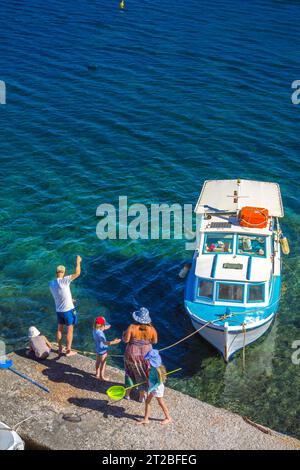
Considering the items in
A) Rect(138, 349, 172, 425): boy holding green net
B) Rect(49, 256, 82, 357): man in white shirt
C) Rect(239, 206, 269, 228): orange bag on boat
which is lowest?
Rect(138, 349, 172, 425): boy holding green net

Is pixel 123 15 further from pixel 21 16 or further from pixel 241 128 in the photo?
pixel 241 128

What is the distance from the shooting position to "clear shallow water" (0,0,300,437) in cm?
2117

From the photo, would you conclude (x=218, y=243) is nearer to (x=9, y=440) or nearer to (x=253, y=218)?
(x=253, y=218)

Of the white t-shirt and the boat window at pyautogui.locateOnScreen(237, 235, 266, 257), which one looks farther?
the boat window at pyautogui.locateOnScreen(237, 235, 266, 257)

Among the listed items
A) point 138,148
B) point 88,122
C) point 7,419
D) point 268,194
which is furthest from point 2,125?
point 7,419

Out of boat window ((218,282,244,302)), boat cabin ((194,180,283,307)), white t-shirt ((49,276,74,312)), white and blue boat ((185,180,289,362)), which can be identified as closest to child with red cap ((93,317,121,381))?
white t-shirt ((49,276,74,312))

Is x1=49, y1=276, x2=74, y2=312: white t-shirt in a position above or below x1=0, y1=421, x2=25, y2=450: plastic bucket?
above

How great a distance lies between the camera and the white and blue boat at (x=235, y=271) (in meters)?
19.5

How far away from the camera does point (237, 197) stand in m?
23.4

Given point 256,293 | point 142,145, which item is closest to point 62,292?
point 256,293

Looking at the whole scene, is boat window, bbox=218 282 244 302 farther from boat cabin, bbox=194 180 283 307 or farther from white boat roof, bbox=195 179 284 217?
white boat roof, bbox=195 179 284 217

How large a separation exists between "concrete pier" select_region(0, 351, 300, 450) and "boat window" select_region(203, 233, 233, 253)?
21.1ft

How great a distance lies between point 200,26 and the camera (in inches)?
1850
